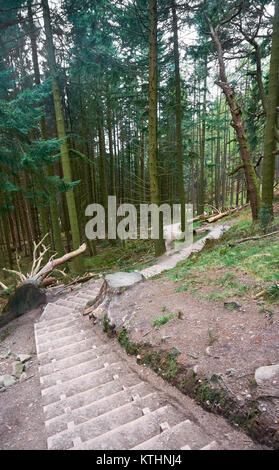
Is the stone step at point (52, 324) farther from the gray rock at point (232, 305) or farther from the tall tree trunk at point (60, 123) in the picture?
the tall tree trunk at point (60, 123)

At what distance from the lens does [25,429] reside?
273 centimetres

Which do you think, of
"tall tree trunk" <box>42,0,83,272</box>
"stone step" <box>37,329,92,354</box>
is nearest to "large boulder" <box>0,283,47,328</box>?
"stone step" <box>37,329,92,354</box>

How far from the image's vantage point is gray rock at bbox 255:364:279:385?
2384 mm

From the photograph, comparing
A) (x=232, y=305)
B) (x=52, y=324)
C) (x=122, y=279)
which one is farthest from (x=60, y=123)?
(x=232, y=305)

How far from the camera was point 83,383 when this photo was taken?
3328mm

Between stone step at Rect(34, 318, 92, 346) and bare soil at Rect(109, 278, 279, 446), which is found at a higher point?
bare soil at Rect(109, 278, 279, 446)

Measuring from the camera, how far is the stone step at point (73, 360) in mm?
3781

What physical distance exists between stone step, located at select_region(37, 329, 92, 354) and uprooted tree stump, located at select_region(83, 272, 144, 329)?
48 centimetres

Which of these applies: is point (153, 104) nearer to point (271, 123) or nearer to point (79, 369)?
point (271, 123)

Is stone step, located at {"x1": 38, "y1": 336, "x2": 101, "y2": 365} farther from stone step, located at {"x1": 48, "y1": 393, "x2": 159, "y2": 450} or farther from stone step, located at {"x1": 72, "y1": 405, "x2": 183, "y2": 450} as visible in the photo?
stone step, located at {"x1": 72, "y1": 405, "x2": 183, "y2": 450}

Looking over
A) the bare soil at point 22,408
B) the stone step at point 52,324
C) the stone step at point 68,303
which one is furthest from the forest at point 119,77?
the bare soil at point 22,408

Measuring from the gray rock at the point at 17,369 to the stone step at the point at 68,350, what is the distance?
0.31 meters

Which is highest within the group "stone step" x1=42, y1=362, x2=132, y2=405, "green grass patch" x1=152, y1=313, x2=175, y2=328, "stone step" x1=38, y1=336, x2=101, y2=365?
"green grass patch" x1=152, y1=313, x2=175, y2=328

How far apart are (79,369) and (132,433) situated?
65.4 inches
